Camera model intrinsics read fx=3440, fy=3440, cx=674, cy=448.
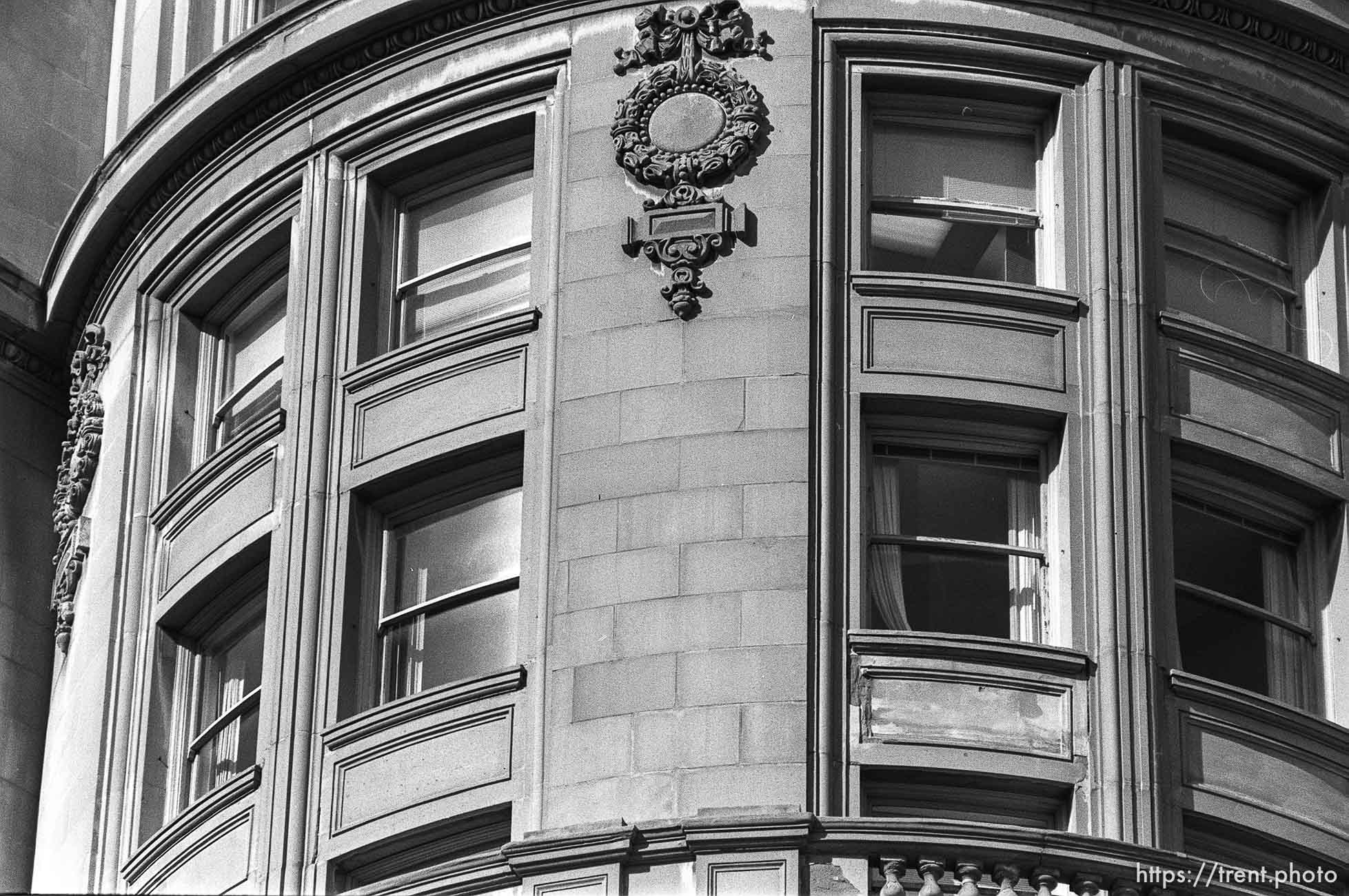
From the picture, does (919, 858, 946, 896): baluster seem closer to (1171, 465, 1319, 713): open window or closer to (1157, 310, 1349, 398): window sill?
(1171, 465, 1319, 713): open window

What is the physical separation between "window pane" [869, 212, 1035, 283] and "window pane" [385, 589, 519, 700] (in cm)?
528

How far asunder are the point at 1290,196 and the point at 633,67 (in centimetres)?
725

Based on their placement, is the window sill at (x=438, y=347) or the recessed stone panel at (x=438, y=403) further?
the window sill at (x=438, y=347)

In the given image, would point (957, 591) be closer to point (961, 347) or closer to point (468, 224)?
point (961, 347)

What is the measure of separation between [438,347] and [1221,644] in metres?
8.39

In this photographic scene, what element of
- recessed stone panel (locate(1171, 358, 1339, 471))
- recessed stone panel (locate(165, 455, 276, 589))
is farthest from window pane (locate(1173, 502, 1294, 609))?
recessed stone panel (locate(165, 455, 276, 589))

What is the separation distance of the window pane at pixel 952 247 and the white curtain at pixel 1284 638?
3.81 meters

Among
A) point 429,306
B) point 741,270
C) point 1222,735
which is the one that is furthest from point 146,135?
point 1222,735

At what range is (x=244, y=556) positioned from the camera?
1401 inches

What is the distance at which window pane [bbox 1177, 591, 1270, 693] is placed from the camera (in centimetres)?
3356

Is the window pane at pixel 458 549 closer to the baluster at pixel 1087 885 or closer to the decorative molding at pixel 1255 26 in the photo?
the baluster at pixel 1087 885

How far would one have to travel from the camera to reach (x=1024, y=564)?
3338 centimetres

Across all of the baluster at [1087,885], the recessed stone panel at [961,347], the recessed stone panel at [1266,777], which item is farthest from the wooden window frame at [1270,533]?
the baluster at [1087,885]

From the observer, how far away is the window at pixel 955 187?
35.1 meters
